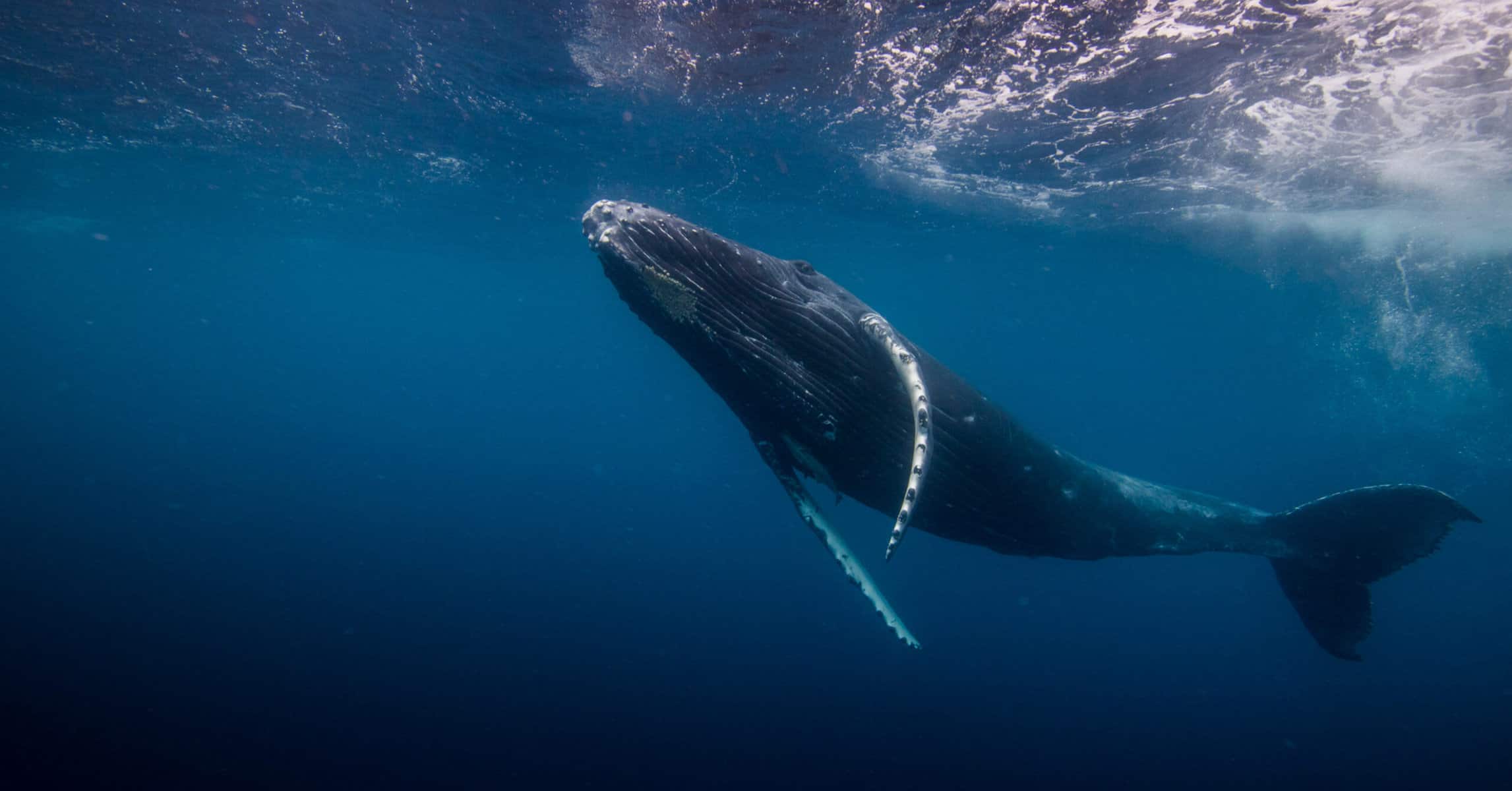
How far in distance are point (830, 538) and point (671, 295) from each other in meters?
2.19

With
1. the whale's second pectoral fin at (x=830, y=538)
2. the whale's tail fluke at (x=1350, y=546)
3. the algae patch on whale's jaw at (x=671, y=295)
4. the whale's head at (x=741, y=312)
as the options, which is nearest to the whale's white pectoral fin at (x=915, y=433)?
the whale's head at (x=741, y=312)

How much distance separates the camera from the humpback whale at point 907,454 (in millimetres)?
4387

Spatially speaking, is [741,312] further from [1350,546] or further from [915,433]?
[1350,546]

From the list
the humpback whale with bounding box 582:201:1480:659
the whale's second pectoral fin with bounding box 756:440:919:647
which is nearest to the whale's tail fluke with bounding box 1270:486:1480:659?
the humpback whale with bounding box 582:201:1480:659

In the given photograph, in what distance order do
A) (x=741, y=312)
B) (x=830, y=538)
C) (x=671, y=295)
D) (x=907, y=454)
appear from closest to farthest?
(x=671, y=295) → (x=741, y=312) → (x=830, y=538) → (x=907, y=454)

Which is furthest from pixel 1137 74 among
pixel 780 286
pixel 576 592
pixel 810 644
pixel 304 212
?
pixel 304 212

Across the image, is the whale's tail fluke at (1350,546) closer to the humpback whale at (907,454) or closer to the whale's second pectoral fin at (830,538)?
the humpback whale at (907,454)

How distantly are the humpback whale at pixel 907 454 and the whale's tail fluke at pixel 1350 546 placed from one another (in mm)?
16

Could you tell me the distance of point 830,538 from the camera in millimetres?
5113

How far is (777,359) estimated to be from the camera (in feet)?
15.4

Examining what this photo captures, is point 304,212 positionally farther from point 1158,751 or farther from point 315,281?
point 315,281

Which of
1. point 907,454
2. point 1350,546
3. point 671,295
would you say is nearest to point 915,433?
point 907,454

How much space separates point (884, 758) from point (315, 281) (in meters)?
85.1

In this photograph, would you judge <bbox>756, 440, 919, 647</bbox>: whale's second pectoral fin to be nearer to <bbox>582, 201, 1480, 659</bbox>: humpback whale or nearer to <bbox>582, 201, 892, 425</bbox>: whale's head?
<bbox>582, 201, 1480, 659</bbox>: humpback whale
